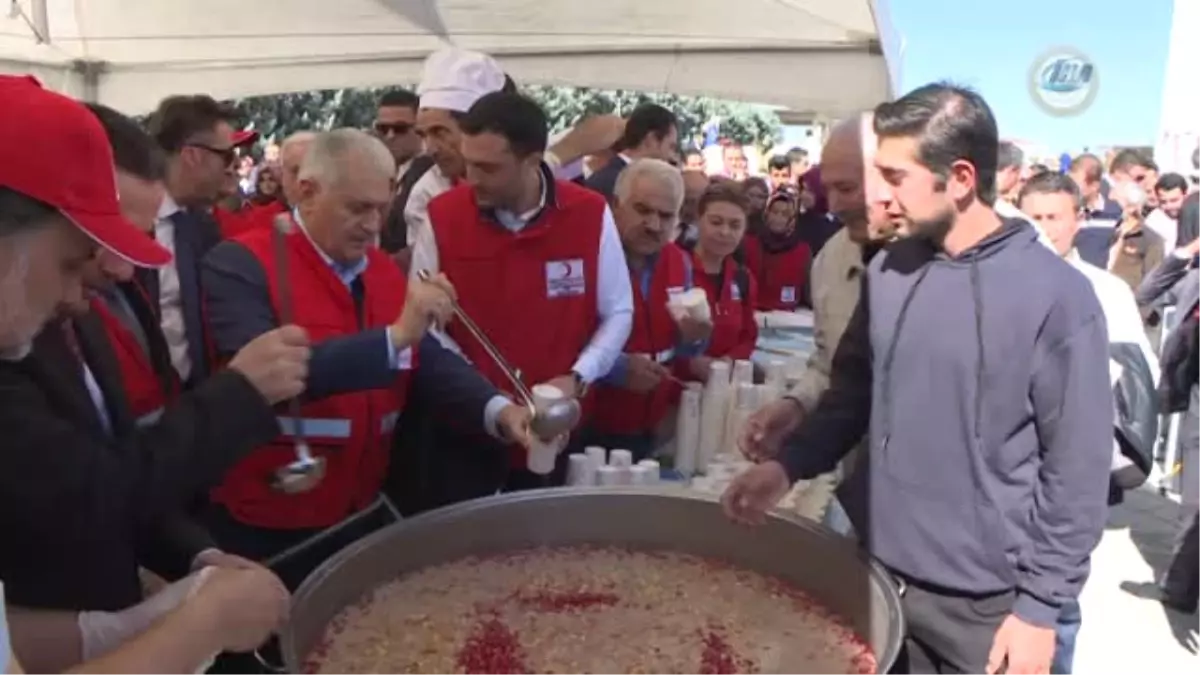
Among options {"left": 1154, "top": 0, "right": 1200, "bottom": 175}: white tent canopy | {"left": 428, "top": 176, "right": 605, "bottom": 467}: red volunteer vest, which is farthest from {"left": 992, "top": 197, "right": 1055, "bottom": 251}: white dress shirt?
{"left": 1154, "top": 0, "right": 1200, "bottom": 175}: white tent canopy

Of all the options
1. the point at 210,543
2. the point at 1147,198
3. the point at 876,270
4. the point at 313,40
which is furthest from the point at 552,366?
the point at 1147,198

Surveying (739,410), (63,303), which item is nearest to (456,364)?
(739,410)

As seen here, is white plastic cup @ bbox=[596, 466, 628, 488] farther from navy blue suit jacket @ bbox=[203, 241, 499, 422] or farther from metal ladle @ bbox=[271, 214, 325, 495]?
metal ladle @ bbox=[271, 214, 325, 495]

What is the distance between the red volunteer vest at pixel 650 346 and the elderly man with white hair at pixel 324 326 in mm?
743

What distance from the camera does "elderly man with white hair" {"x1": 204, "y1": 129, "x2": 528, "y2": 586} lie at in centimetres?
179

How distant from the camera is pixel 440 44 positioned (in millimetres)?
5562

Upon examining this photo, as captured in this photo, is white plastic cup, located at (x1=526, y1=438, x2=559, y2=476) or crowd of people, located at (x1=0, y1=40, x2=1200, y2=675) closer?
crowd of people, located at (x1=0, y1=40, x2=1200, y2=675)

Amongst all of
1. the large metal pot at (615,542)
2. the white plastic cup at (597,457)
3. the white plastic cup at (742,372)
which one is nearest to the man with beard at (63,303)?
the large metal pot at (615,542)

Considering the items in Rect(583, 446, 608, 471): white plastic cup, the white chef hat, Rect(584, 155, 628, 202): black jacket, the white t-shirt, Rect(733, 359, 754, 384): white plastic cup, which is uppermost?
the white chef hat

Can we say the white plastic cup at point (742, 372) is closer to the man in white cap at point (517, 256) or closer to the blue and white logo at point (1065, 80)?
the man in white cap at point (517, 256)

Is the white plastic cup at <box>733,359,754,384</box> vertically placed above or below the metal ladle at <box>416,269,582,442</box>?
below

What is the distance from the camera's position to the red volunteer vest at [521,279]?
2.33m

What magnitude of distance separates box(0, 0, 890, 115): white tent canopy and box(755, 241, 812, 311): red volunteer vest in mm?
804

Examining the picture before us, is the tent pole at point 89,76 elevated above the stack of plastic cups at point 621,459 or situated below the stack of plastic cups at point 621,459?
above
